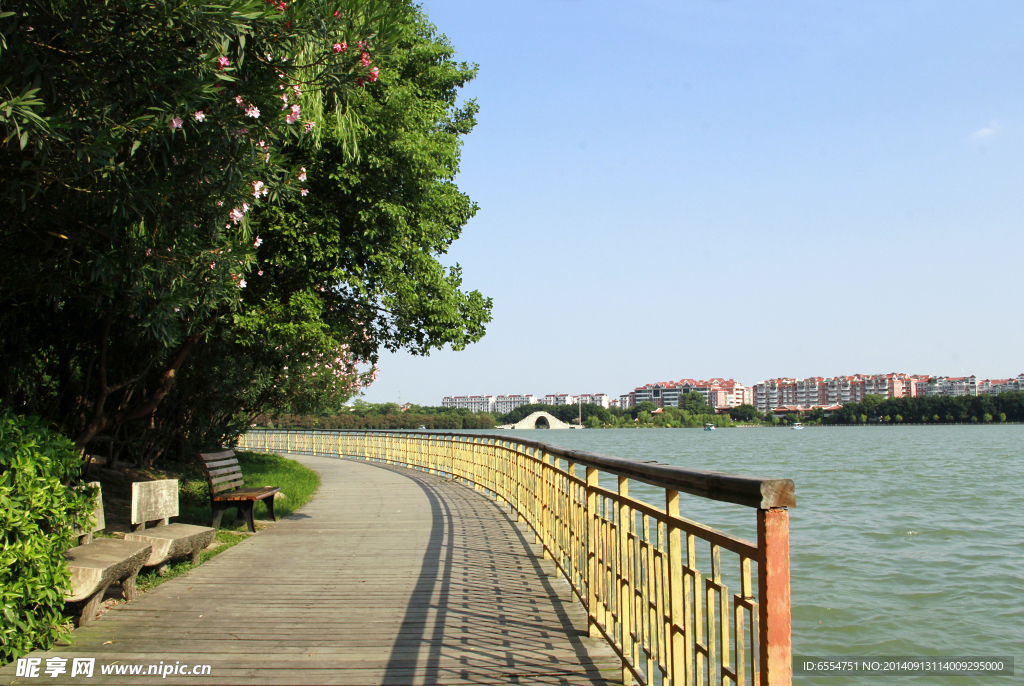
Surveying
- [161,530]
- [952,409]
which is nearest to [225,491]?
[161,530]

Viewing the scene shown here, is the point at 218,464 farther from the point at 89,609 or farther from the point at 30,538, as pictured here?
the point at 30,538

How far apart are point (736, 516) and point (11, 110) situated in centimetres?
1936

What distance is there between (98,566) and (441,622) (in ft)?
7.54

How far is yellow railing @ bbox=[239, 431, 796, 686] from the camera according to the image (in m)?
2.05

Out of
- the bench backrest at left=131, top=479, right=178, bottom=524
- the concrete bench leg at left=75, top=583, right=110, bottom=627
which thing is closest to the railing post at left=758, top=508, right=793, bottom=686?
the concrete bench leg at left=75, top=583, right=110, bottom=627

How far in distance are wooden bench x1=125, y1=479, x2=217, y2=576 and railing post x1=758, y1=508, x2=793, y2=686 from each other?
527 centimetres

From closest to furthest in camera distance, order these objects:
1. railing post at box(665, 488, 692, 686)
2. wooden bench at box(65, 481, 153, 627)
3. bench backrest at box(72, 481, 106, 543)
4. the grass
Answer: railing post at box(665, 488, 692, 686) < wooden bench at box(65, 481, 153, 627) < bench backrest at box(72, 481, 106, 543) < the grass

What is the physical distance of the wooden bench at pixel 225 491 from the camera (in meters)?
9.10

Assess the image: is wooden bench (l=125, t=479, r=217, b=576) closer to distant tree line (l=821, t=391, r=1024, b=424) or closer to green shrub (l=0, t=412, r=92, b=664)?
green shrub (l=0, t=412, r=92, b=664)

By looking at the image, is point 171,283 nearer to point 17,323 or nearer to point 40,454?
point 40,454

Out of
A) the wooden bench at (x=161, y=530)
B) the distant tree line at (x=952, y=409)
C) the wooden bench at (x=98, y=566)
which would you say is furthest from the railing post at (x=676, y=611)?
the distant tree line at (x=952, y=409)

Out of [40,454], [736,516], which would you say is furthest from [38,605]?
[736,516]

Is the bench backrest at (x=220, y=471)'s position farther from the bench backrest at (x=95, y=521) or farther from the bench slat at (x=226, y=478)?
the bench backrest at (x=95, y=521)

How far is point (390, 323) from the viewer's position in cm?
1126
